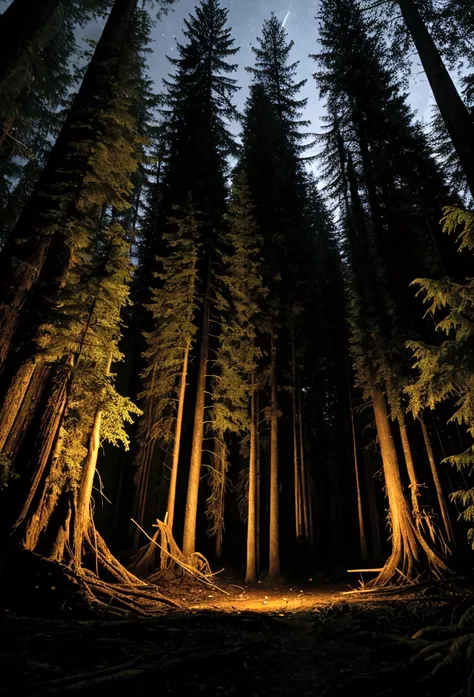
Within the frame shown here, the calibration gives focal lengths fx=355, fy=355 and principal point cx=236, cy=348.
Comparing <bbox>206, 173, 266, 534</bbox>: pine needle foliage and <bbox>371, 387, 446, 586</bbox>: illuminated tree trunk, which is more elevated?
<bbox>206, 173, 266, 534</bbox>: pine needle foliage

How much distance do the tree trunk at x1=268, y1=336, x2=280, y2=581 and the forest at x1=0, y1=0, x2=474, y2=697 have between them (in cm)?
10

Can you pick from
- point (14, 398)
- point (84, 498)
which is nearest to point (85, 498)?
point (84, 498)

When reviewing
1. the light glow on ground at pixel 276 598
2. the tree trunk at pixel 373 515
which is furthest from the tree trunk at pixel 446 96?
the tree trunk at pixel 373 515

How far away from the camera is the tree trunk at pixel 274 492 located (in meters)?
12.7

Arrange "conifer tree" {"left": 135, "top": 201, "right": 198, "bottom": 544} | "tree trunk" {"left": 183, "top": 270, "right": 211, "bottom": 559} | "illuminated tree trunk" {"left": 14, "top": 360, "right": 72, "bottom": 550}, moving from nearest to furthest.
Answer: "illuminated tree trunk" {"left": 14, "top": 360, "right": 72, "bottom": 550} → "tree trunk" {"left": 183, "top": 270, "right": 211, "bottom": 559} → "conifer tree" {"left": 135, "top": 201, "right": 198, "bottom": 544}

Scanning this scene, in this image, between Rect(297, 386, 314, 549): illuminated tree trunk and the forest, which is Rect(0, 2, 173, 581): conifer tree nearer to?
the forest

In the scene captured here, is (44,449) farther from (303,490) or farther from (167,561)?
(303,490)

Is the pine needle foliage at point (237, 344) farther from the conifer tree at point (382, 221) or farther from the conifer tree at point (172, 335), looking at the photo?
the conifer tree at point (382, 221)

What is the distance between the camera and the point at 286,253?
17.0 m

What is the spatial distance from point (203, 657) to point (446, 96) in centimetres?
925

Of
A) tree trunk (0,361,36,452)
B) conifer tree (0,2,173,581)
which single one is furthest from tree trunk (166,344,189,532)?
tree trunk (0,361,36,452)

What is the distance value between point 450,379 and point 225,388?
31.1 feet

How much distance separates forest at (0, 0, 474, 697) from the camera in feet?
13.3

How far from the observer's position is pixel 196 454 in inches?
512
